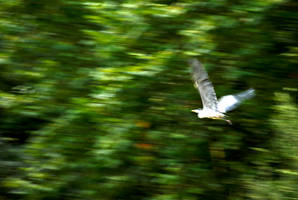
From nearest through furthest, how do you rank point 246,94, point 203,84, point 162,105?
1. point 203,84
2. point 246,94
3. point 162,105

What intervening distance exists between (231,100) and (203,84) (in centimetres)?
43

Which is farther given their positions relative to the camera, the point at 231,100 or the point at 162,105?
the point at 162,105

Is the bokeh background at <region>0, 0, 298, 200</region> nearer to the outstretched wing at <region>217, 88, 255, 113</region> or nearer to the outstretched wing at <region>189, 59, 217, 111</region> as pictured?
the outstretched wing at <region>217, 88, 255, 113</region>

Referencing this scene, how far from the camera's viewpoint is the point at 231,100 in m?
3.37

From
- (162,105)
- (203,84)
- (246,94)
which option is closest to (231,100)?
(246,94)

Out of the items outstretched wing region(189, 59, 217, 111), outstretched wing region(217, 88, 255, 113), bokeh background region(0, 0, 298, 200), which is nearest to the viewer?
outstretched wing region(189, 59, 217, 111)

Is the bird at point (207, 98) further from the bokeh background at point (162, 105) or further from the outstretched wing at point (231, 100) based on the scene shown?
the bokeh background at point (162, 105)

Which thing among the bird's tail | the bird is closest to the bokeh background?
the bird's tail

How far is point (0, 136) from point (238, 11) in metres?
2.74

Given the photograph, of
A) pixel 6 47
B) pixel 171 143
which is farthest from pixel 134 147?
pixel 6 47

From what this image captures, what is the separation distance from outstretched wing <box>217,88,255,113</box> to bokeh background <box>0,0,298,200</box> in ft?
0.53

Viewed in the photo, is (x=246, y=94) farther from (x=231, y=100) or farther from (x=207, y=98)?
(x=207, y=98)

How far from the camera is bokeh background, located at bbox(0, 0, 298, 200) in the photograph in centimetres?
356

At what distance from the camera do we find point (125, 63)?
3738mm
